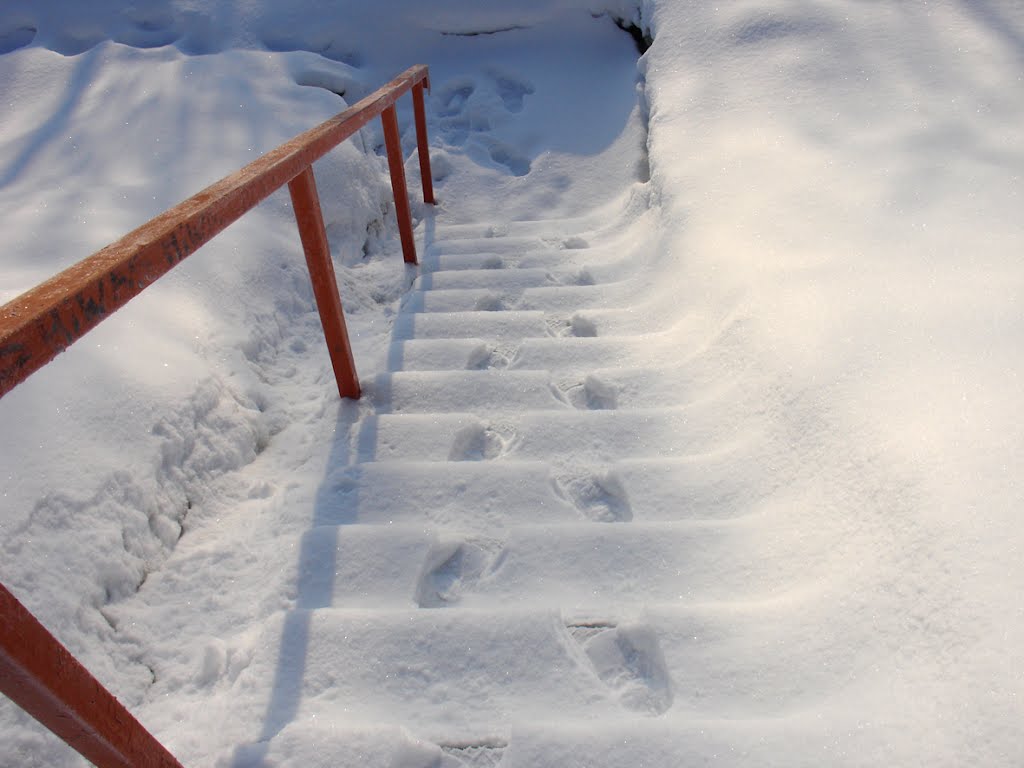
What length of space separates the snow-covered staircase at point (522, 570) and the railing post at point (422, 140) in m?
2.16

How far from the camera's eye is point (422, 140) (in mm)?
3904

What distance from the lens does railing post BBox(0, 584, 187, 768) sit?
2.07 feet

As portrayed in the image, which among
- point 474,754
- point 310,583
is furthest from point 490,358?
point 474,754

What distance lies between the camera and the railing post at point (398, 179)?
2.96 m

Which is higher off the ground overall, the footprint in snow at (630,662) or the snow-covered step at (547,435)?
the footprint in snow at (630,662)

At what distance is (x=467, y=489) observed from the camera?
1.67 meters

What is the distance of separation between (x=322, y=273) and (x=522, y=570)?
1108 millimetres

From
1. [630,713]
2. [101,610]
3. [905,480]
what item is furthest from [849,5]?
[101,610]

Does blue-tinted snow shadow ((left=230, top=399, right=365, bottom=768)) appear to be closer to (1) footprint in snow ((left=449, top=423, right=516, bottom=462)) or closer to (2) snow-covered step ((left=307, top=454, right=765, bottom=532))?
(2) snow-covered step ((left=307, top=454, right=765, bottom=532))

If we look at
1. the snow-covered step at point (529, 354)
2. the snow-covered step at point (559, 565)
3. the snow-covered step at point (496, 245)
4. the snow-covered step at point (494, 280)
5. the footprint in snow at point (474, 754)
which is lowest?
the snow-covered step at point (496, 245)

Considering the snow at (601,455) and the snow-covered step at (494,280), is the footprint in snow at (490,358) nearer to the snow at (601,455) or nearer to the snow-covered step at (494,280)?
the snow at (601,455)

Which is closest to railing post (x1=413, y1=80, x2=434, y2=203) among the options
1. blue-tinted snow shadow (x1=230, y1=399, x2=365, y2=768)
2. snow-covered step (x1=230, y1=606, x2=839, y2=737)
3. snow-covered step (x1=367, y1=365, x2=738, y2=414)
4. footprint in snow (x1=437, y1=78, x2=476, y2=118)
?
footprint in snow (x1=437, y1=78, x2=476, y2=118)

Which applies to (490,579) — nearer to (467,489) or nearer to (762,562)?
(467,489)

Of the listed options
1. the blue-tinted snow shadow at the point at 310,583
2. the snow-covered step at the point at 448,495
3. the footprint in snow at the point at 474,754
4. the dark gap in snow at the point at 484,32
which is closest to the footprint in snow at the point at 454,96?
the dark gap in snow at the point at 484,32
